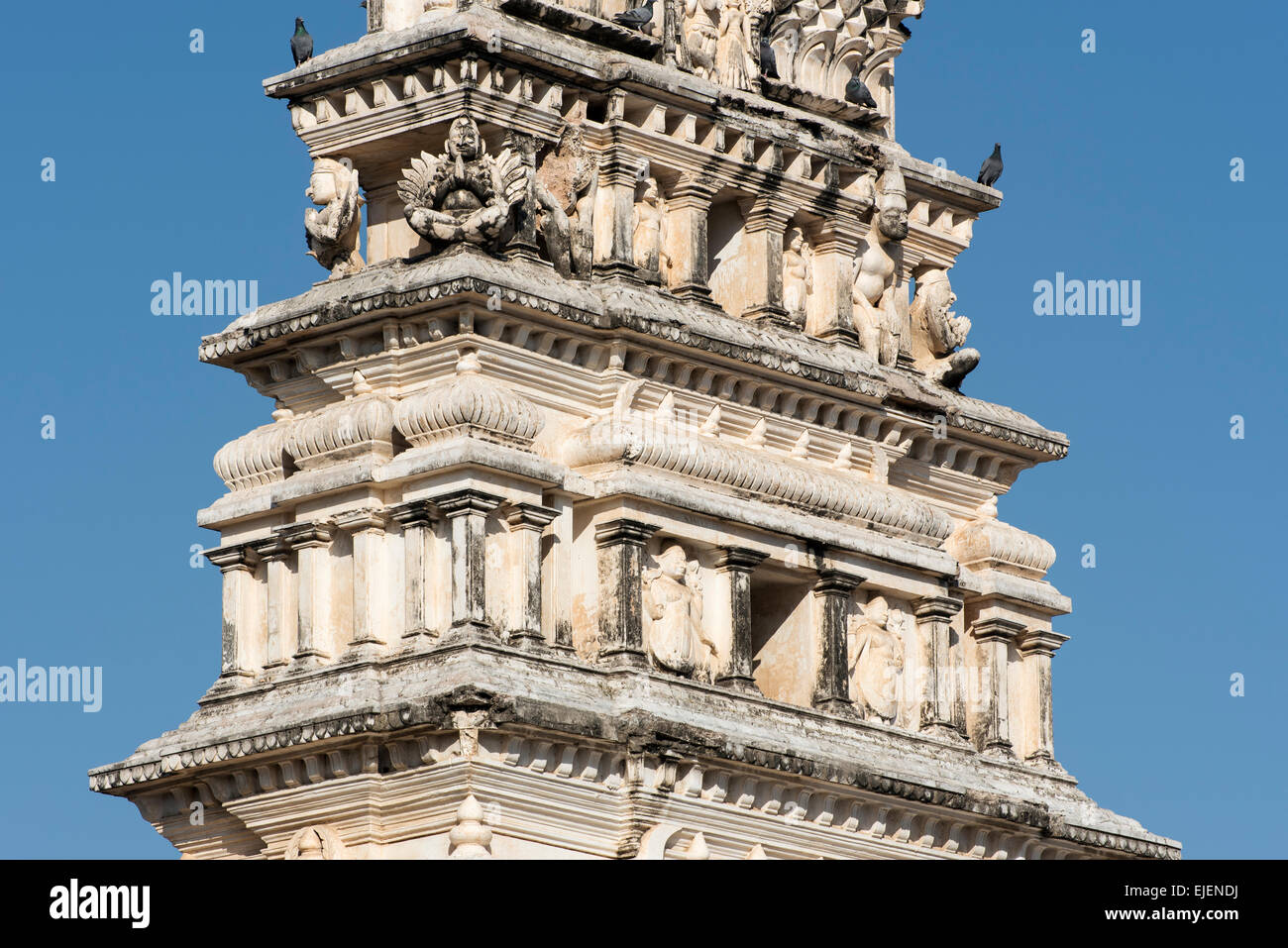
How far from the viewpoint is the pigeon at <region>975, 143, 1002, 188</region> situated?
48.0 metres

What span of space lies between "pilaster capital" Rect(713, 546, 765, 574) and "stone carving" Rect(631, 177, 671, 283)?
3.01 metres

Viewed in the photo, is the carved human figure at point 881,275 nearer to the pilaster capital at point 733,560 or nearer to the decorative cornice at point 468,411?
the pilaster capital at point 733,560

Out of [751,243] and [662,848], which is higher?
[751,243]

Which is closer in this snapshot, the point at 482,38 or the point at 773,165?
the point at 482,38

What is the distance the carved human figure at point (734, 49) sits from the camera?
4547 cm

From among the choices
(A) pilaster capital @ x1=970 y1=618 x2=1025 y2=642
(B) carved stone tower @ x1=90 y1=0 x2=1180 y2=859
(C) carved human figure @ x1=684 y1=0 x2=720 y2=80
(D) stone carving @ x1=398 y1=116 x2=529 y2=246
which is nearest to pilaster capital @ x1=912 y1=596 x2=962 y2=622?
(B) carved stone tower @ x1=90 y1=0 x2=1180 y2=859

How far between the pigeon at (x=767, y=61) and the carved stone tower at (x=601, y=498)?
0.12 feet

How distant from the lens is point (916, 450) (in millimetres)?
46344

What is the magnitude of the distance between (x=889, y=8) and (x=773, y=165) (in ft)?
10.9

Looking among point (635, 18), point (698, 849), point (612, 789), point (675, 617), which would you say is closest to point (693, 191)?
point (635, 18)

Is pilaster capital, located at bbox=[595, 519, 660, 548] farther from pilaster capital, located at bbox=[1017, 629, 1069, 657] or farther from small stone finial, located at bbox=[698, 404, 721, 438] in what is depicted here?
pilaster capital, located at bbox=[1017, 629, 1069, 657]
